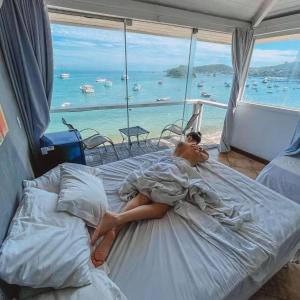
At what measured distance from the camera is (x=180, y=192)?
4.59 ft

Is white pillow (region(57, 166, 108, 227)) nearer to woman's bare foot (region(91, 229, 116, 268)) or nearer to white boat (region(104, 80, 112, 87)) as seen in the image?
woman's bare foot (region(91, 229, 116, 268))

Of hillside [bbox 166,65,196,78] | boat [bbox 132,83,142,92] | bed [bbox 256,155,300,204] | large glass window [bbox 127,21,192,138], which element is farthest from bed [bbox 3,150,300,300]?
boat [bbox 132,83,142,92]

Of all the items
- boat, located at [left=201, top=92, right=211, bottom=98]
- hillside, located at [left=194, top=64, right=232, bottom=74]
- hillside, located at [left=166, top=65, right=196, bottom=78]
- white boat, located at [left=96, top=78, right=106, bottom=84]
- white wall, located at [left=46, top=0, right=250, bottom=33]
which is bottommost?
boat, located at [left=201, top=92, right=211, bottom=98]

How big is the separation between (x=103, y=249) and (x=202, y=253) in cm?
53

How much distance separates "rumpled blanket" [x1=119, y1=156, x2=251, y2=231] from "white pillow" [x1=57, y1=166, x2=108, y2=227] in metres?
0.25

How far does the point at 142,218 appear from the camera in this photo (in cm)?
125

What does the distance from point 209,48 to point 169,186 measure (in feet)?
10.4

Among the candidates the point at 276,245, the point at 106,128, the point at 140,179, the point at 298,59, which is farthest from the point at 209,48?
the point at 276,245

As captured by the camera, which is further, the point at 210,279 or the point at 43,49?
the point at 43,49

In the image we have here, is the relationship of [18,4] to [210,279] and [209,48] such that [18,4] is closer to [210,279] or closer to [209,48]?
[210,279]

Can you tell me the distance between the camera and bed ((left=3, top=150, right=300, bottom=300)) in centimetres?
88

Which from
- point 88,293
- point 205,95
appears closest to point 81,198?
point 88,293

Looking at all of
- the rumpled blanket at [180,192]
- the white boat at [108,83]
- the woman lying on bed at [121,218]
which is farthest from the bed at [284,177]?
the white boat at [108,83]

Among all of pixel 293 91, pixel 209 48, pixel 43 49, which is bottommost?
pixel 293 91
